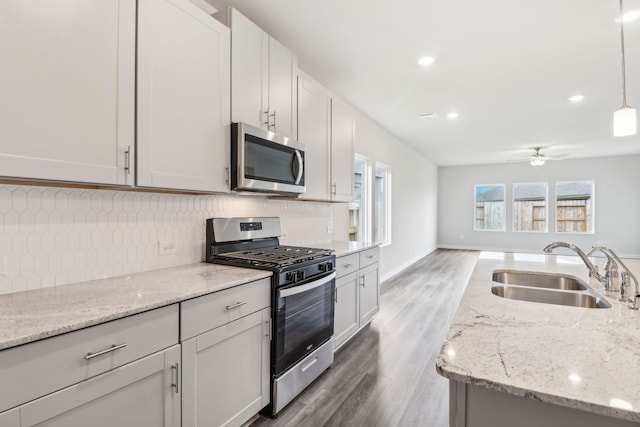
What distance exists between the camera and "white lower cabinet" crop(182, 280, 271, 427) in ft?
4.91

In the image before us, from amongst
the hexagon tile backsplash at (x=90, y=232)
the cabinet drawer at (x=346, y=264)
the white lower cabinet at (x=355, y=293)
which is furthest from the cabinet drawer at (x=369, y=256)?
the hexagon tile backsplash at (x=90, y=232)

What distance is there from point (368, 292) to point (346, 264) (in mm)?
686

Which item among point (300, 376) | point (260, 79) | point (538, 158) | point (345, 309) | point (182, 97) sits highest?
point (538, 158)

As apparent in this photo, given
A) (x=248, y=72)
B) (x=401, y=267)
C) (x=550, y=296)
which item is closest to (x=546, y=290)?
(x=550, y=296)

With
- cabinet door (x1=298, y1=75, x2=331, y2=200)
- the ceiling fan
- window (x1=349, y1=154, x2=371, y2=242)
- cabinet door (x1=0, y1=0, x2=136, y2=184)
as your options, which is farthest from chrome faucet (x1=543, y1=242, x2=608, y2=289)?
the ceiling fan

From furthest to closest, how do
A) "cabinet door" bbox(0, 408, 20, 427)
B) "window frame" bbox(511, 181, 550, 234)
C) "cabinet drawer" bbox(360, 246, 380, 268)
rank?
"window frame" bbox(511, 181, 550, 234) → "cabinet drawer" bbox(360, 246, 380, 268) → "cabinet door" bbox(0, 408, 20, 427)

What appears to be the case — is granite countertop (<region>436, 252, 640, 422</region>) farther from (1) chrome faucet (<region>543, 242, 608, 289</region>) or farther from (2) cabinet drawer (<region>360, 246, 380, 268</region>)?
(2) cabinet drawer (<region>360, 246, 380, 268</region>)

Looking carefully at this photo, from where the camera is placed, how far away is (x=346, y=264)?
9.71ft

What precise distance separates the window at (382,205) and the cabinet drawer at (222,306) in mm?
3843

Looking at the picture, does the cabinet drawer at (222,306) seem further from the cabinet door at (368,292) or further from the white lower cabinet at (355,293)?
the cabinet door at (368,292)

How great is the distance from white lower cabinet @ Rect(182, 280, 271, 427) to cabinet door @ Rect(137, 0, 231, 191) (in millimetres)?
690

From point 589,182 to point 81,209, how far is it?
35.1 feet

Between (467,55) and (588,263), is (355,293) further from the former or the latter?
(467,55)

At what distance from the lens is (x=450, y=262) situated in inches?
308
